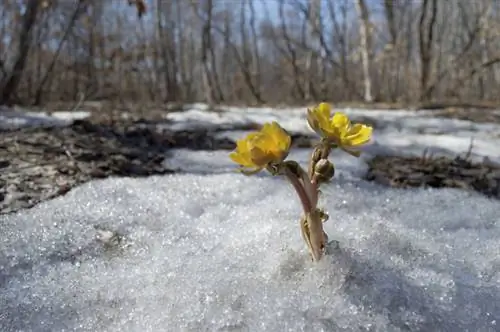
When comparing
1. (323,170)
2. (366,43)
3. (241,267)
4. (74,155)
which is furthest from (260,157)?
(366,43)

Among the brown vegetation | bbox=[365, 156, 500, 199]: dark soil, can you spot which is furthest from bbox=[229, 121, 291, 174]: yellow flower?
the brown vegetation

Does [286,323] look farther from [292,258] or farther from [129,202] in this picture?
[129,202]

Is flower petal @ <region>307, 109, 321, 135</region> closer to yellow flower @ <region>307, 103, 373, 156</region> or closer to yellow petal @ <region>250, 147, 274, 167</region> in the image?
yellow flower @ <region>307, 103, 373, 156</region>

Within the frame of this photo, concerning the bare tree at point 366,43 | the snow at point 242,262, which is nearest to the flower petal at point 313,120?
the snow at point 242,262

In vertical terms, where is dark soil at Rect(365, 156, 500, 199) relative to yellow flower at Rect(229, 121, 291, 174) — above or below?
below

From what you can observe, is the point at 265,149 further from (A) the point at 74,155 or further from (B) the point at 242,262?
(A) the point at 74,155

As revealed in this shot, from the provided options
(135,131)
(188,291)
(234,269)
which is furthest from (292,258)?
(135,131)

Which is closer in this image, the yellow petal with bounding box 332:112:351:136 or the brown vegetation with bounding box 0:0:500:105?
the yellow petal with bounding box 332:112:351:136
